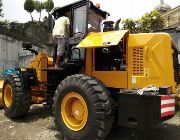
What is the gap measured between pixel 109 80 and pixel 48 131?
6.50ft

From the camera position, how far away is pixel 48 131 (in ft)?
25.0

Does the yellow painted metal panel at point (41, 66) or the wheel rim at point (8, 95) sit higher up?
the yellow painted metal panel at point (41, 66)

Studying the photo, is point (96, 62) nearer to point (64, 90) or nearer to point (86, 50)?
point (86, 50)

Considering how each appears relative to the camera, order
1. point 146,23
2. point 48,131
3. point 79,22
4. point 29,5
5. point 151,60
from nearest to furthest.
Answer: point 151,60 → point 48,131 → point 79,22 → point 146,23 → point 29,5

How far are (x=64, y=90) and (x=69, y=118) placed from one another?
1.97 feet

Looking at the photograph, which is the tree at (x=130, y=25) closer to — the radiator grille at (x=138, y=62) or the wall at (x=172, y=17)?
the wall at (x=172, y=17)

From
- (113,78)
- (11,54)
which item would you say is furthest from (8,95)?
(11,54)

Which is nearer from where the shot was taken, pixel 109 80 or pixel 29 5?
pixel 109 80

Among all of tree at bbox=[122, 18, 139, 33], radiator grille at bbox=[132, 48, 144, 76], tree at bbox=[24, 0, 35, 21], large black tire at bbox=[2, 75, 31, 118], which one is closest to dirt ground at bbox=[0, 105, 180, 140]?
large black tire at bbox=[2, 75, 31, 118]

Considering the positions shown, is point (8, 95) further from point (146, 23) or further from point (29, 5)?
point (29, 5)

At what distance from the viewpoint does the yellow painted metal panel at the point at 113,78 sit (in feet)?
21.4

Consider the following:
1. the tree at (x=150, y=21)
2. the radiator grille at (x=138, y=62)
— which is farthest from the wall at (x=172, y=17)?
the radiator grille at (x=138, y=62)

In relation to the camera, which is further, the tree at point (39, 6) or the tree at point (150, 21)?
the tree at point (39, 6)

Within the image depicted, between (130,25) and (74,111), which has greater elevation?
(130,25)
